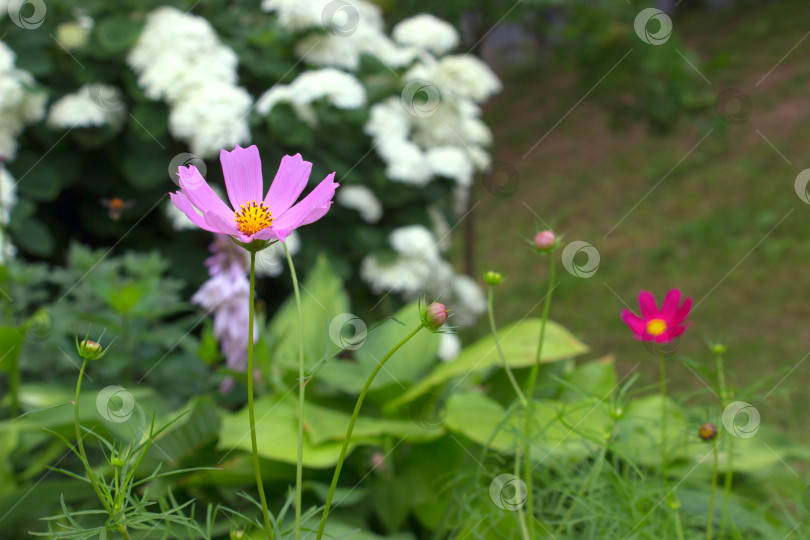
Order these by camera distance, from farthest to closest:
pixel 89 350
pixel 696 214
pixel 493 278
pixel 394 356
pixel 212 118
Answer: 1. pixel 696 214
2. pixel 212 118
3. pixel 394 356
4. pixel 493 278
5. pixel 89 350

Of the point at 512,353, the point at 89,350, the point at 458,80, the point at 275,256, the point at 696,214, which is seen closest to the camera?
the point at 89,350

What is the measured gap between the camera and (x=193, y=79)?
245 cm

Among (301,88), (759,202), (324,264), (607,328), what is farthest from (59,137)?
(759,202)

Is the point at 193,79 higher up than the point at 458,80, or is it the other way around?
the point at 458,80

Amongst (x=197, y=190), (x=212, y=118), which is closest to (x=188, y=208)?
(x=197, y=190)

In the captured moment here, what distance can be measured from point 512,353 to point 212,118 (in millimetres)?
1208

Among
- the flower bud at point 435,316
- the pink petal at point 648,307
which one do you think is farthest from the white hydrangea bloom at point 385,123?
the flower bud at point 435,316

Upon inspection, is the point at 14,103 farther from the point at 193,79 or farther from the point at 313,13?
the point at 313,13

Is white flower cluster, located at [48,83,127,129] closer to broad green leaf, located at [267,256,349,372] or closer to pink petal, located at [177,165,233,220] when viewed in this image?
broad green leaf, located at [267,256,349,372]

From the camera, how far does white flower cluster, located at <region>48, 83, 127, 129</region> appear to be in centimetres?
253

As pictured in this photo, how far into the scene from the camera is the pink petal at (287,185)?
24.6 inches

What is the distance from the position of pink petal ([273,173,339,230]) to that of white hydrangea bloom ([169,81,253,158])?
69.9 inches

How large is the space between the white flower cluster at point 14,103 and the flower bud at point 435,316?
224cm

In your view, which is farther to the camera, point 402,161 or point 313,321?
point 402,161
